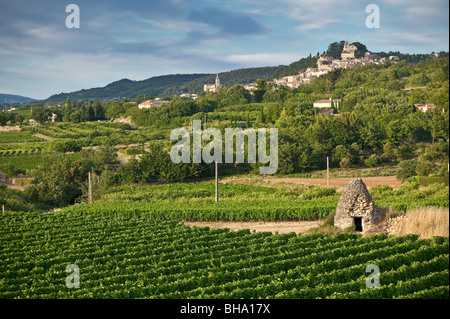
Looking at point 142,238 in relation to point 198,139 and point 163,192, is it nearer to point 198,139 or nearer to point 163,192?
point 163,192

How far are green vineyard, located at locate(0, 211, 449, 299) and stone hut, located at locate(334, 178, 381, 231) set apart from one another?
2.18 meters

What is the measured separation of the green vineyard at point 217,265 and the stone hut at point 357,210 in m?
2.18

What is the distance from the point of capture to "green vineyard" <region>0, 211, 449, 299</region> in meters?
9.66

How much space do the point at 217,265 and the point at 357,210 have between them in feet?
22.9

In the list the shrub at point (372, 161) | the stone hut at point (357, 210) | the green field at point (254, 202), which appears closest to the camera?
the stone hut at point (357, 210)

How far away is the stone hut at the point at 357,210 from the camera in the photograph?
16766 millimetres

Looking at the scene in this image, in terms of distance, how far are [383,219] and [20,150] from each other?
4531 cm

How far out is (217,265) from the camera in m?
12.2

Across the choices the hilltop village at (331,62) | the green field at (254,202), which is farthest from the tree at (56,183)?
the hilltop village at (331,62)

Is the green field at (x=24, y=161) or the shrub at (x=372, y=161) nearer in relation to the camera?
the shrub at (x=372, y=161)

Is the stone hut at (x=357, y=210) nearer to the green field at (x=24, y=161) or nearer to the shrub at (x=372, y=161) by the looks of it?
the shrub at (x=372, y=161)

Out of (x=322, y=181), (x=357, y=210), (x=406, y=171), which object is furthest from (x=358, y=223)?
(x=322, y=181)

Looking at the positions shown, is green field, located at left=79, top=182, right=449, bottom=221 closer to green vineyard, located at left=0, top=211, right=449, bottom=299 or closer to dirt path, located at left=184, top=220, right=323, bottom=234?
dirt path, located at left=184, top=220, right=323, bottom=234
